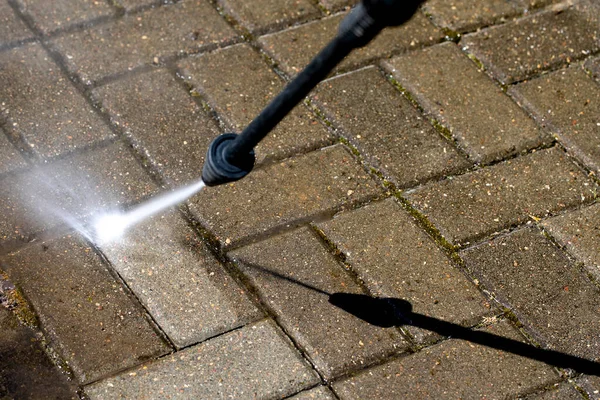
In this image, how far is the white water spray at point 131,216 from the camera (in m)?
3.29

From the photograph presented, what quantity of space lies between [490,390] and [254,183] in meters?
1.24

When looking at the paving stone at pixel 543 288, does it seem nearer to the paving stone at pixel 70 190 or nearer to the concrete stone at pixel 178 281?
the concrete stone at pixel 178 281

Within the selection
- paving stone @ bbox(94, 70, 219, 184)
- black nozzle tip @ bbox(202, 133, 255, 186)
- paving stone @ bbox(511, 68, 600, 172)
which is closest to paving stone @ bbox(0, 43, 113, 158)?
paving stone @ bbox(94, 70, 219, 184)

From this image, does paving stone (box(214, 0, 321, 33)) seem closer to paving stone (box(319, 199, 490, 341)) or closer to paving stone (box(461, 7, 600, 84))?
paving stone (box(461, 7, 600, 84))

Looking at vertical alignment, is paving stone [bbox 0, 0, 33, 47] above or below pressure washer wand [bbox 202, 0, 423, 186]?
above

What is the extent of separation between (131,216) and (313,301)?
0.80 m

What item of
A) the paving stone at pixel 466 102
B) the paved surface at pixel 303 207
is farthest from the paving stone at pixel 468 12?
the paving stone at pixel 466 102

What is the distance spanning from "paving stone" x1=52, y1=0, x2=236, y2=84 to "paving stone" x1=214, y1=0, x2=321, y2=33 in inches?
3.8

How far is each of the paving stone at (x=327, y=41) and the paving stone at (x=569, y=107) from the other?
0.57m

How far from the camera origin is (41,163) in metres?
3.49

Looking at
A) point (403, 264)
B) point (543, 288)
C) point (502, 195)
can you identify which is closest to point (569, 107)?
point (502, 195)

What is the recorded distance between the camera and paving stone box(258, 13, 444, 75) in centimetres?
411

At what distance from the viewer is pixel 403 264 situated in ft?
10.9

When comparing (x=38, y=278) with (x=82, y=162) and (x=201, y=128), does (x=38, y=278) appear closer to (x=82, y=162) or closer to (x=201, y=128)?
(x=82, y=162)
